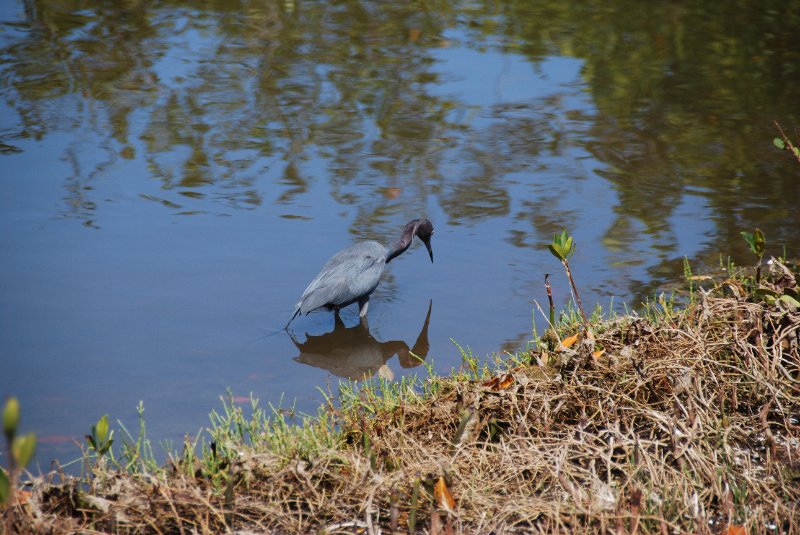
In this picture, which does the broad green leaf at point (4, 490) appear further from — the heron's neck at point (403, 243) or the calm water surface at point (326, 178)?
the heron's neck at point (403, 243)

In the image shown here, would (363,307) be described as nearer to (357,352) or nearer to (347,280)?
(347,280)

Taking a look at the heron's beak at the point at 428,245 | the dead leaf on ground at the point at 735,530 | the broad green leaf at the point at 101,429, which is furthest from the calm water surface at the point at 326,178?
the dead leaf on ground at the point at 735,530

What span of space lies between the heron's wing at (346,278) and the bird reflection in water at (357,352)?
0.22 meters

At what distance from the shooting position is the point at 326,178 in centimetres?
786

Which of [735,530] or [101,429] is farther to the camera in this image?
[101,429]

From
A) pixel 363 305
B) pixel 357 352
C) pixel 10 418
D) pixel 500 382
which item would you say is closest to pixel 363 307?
pixel 363 305

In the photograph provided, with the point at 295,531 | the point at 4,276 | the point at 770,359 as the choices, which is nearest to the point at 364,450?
the point at 295,531

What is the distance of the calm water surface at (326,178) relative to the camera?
18.3 feet

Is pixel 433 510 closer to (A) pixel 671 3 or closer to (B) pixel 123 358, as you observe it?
(B) pixel 123 358

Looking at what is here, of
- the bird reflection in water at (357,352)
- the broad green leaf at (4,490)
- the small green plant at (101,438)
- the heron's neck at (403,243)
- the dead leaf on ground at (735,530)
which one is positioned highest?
the broad green leaf at (4,490)

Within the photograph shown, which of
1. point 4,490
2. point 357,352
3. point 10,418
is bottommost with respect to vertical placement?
point 357,352

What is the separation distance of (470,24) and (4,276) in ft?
26.2

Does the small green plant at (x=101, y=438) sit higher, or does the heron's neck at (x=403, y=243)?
the small green plant at (x=101, y=438)

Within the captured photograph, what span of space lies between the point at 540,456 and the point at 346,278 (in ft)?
9.08
